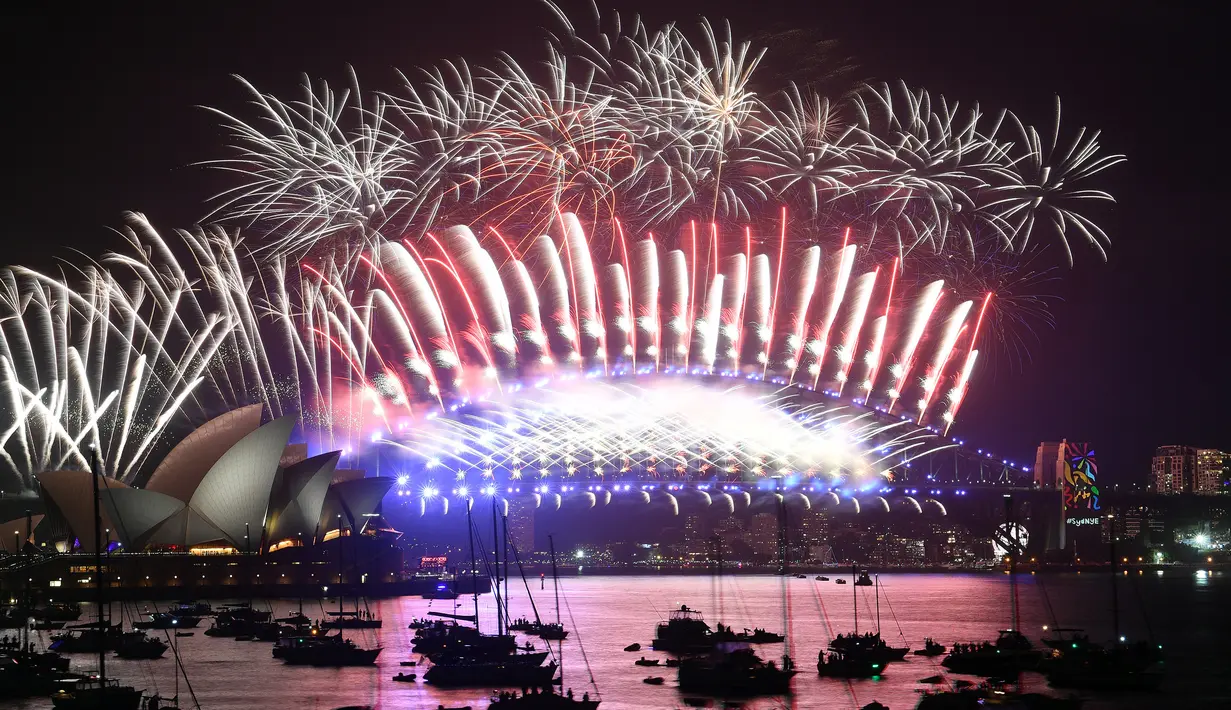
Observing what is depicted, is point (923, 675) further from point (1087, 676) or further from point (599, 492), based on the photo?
point (599, 492)

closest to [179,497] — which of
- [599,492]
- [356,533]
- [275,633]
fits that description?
[356,533]

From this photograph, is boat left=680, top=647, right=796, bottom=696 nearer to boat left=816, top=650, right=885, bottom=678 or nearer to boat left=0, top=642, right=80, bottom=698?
boat left=816, top=650, right=885, bottom=678

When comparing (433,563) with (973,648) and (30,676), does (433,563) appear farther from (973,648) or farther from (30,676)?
(30,676)

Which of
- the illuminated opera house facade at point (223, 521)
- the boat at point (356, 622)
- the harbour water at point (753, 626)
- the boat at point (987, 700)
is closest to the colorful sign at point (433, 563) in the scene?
the harbour water at point (753, 626)

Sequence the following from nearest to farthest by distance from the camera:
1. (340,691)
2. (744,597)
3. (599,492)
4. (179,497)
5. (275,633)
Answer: (340,691), (275,633), (179,497), (744,597), (599,492)

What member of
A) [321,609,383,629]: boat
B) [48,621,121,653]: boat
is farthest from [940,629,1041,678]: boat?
[48,621,121,653]: boat

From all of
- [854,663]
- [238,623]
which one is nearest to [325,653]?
[238,623]

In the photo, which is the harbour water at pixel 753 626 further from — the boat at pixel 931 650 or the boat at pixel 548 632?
the boat at pixel 931 650
